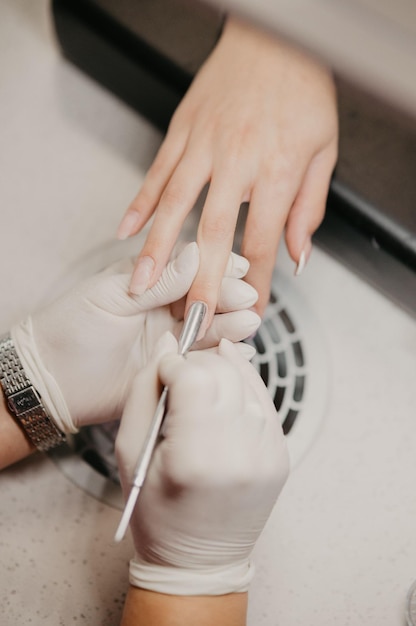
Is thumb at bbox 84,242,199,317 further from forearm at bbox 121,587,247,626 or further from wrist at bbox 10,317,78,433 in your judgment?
forearm at bbox 121,587,247,626

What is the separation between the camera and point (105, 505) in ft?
2.18

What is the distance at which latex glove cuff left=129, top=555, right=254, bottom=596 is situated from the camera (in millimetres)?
543

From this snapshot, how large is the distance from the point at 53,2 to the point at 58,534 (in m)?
0.76

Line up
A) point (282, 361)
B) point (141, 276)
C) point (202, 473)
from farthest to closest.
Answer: point (282, 361) < point (141, 276) < point (202, 473)

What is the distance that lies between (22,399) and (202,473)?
25 cm

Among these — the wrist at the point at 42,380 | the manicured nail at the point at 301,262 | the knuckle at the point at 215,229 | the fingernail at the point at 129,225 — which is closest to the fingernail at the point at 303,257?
the manicured nail at the point at 301,262

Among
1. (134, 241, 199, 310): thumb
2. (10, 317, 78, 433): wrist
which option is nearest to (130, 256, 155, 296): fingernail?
(134, 241, 199, 310): thumb

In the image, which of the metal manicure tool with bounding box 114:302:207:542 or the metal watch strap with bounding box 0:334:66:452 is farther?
the metal watch strap with bounding box 0:334:66:452

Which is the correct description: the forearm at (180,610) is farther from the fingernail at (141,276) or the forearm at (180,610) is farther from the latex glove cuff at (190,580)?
the fingernail at (141,276)

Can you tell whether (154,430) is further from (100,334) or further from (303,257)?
(303,257)

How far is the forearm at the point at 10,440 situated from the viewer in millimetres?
645

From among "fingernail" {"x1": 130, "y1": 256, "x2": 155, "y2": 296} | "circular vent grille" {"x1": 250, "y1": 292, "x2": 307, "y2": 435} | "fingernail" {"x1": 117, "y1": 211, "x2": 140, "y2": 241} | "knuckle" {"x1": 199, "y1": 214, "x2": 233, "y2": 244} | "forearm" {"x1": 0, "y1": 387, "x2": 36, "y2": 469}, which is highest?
"knuckle" {"x1": 199, "y1": 214, "x2": 233, "y2": 244}

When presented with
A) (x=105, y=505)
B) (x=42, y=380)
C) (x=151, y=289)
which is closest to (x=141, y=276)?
(x=151, y=289)

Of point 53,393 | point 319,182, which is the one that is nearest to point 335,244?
point 319,182
